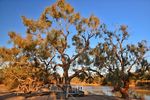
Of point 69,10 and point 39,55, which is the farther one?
point 69,10

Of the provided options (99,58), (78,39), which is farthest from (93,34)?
(99,58)

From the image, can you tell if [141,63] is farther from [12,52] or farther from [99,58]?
[12,52]

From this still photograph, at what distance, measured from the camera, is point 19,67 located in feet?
98.3

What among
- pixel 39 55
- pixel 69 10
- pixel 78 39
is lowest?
pixel 39 55

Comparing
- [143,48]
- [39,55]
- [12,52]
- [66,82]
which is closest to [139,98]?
[143,48]

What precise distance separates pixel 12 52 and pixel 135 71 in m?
16.1

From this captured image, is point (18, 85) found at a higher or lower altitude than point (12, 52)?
lower

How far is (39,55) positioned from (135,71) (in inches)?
500

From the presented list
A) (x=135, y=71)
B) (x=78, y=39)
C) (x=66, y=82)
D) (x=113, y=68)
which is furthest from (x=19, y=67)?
(x=135, y=71)

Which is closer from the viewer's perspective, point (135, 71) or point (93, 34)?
point (135, 71)

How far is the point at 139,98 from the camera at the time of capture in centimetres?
3108

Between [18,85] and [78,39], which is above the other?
[78,39]

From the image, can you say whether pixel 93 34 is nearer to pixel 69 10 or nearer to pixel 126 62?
pixel 69 10

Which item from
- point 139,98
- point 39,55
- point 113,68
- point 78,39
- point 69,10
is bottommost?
point 139,98
